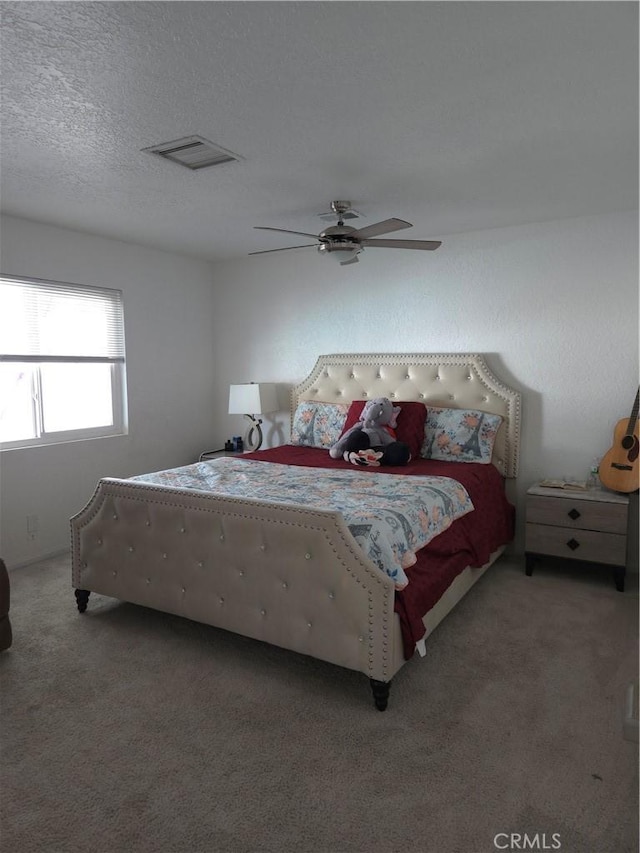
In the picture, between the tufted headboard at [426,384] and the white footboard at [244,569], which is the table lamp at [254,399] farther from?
the white footboard at [244,569]

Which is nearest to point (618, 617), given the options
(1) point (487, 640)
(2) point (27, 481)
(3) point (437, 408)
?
(1) point (487, 640)

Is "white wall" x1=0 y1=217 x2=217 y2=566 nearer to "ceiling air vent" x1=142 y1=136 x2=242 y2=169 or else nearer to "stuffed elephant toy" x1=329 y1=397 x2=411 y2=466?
"ceiling air vent" x1=142 y1=136 x2=242 y2=169

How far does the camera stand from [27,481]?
3.97 m

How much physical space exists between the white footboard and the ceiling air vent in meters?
1.60

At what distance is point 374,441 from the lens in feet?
12.8

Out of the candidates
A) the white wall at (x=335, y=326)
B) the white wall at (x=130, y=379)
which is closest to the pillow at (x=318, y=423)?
the white wall at (x=335, y=326)

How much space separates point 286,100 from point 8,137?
4.13 ft

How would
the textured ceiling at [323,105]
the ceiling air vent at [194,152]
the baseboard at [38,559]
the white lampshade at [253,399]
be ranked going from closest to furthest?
the textured ceiling at [323,105] < the ceiling air vent at [194,152] < the baseboard at [38,559] < the white lampshade at [253,399]

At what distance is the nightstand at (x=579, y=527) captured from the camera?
3504mm

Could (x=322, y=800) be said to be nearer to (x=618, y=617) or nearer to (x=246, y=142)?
(x=618, y=617)

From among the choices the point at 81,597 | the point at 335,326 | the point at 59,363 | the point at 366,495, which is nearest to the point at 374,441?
the point at 366,495

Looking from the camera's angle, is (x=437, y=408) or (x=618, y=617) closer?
(x=618, y=617)

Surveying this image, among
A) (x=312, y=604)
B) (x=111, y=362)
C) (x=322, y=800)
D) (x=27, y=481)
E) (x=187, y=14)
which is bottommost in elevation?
(x=322, y=800)

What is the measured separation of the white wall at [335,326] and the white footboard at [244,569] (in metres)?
1.24
